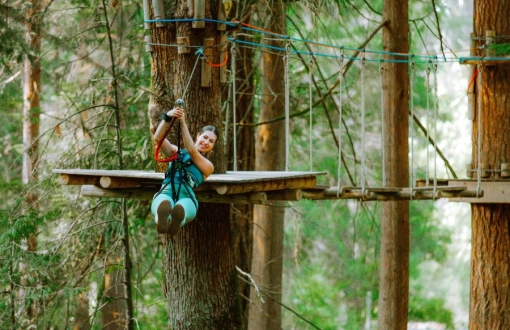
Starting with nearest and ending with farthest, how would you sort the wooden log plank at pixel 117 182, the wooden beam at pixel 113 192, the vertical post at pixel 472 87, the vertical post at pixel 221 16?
the wooden log plank at pixel 117 182, the wooden beam at pixel 113 192, the vertical post at pixel 221 16, the vertical post at pixel 472 87

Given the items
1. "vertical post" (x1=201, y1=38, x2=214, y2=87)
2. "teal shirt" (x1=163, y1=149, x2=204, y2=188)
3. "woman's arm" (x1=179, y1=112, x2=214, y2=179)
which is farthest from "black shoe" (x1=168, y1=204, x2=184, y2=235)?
"vertical post" (x1=201, y1=38, x2=214, y2=87)

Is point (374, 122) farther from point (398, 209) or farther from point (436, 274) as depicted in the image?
point (436, 274)

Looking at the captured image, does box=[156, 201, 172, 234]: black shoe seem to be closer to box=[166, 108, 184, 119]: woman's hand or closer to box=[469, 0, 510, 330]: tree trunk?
box=[166, 108, 184, 119]: woman's hand

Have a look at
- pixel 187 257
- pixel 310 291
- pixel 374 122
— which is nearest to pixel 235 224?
pixel 187 257

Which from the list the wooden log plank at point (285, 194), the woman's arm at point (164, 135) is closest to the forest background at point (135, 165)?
the wooden log plank at point (285, 194)

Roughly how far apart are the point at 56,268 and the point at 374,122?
22.6ft

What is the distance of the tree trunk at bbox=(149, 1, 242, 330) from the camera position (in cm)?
457

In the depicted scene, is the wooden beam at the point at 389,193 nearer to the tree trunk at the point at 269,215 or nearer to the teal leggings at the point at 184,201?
the teal leggings at the point at 184,201

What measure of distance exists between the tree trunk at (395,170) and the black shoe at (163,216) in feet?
10.4

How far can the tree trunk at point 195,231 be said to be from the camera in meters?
4.57

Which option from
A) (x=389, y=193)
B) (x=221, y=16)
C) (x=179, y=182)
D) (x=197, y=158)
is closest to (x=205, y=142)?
(x=197, y=158)

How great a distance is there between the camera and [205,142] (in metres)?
4.29

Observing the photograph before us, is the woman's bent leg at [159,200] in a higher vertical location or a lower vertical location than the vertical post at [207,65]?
lower

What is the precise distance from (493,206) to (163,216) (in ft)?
10.1
